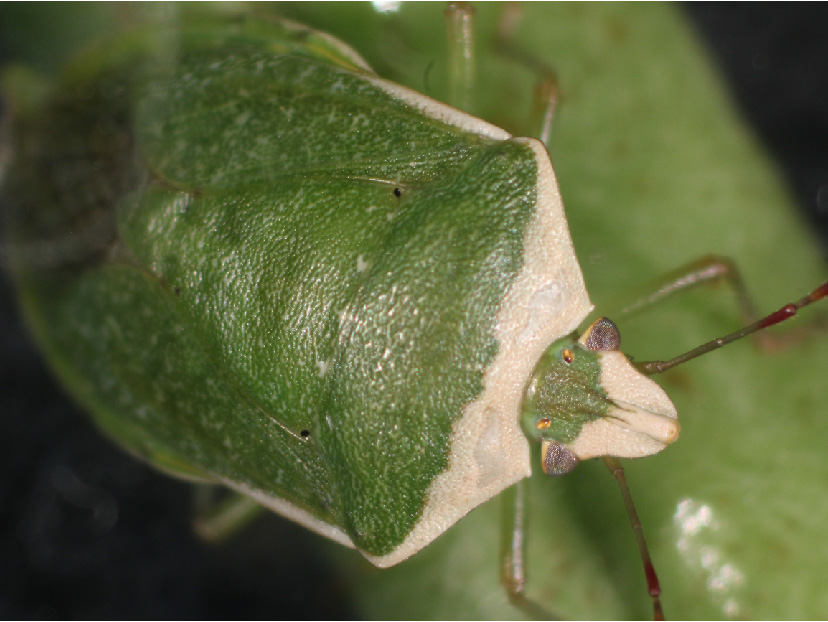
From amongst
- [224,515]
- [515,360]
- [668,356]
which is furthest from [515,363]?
[224,515]

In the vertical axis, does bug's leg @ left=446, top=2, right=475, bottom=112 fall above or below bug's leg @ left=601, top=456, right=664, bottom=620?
above

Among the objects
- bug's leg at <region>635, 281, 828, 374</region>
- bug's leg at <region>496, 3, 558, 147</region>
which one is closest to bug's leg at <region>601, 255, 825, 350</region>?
bug's leg at <region>635, 281, 828, 374</region>

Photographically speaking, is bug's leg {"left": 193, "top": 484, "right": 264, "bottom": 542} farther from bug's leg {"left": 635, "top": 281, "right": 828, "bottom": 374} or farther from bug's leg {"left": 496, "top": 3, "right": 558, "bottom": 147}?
bug's leg {"left": 496, "top": 3, "right": 558, "bottom": 147}

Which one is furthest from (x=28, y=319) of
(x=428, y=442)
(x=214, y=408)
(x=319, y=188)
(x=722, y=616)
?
(x=722, y=616)

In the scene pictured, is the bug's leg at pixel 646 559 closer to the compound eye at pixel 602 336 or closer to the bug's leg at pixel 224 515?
the compound eye at pixel 602 336

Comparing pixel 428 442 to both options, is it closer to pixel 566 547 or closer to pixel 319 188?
pixel 566 547

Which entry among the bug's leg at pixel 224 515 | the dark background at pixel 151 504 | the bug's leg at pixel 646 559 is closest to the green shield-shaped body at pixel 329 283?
the bug's leg at pixel 646 559

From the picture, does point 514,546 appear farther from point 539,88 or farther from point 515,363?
point 539,88
